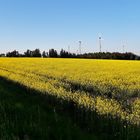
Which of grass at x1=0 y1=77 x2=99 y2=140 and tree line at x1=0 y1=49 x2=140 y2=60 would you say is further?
tree line at x1=0 y1=49 x2=140 y2=60

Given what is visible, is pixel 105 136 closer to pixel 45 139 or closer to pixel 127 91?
pixel 45 139

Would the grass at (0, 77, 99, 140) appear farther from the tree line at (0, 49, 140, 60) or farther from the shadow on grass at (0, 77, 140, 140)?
the tree line at (0, 49, 140, 60)

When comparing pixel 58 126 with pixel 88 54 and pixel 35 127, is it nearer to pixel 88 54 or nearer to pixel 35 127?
pixel 35 127

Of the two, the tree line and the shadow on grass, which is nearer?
the shadow on grass

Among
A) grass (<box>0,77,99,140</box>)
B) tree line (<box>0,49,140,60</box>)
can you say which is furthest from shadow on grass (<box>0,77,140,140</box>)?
tree line (<box>0,49,140,60</box>)

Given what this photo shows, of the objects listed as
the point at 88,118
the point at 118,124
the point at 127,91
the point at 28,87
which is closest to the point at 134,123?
the point at 118,124

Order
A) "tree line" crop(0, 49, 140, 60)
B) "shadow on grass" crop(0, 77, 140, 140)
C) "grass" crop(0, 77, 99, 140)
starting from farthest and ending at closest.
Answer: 1. "tree line" crop(0, 49, 140, 60)
2. "shadow on grass" crop(0, 77, 140, 140)
3. "grass" crop(0, 77, 99, 140)

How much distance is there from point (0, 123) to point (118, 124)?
10.1ft

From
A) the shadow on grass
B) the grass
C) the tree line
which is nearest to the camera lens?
the grass

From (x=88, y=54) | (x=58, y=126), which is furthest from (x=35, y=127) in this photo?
(x=88, y=54)

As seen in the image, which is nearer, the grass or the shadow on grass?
the grass

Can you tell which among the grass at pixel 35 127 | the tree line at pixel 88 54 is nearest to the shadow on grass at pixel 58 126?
the grass at pixel 35 127

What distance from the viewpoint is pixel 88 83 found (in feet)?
69.8

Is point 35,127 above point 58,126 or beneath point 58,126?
above
